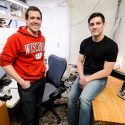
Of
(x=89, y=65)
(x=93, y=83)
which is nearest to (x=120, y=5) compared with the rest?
(x=89, y=65)

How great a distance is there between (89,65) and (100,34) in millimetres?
404

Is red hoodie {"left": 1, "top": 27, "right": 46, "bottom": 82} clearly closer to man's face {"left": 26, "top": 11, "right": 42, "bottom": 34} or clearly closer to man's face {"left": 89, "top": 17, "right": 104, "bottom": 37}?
man's face {"left": 26, "top": 11, "right": 42, "bottom": 34}

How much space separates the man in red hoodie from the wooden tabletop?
2.20 ft

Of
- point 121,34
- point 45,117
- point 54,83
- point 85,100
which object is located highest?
point 121,34

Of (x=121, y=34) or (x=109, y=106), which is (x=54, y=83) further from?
(x=121, y=34)

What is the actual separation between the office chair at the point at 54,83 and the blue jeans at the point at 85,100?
291 millimetres

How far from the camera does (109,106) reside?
1.51 m

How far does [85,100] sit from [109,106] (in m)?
0.25

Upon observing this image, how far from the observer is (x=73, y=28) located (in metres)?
3.20

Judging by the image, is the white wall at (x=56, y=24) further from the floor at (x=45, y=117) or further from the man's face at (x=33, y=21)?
the man's face at (x=33, y=21)

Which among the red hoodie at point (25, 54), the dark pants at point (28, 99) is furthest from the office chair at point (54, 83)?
the red hoodie at point (25, 54)

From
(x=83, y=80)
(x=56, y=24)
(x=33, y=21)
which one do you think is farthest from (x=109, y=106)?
(x=56, y=24)

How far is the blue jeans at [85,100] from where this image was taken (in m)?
1.58

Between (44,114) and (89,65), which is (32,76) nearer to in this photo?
(89,65)
